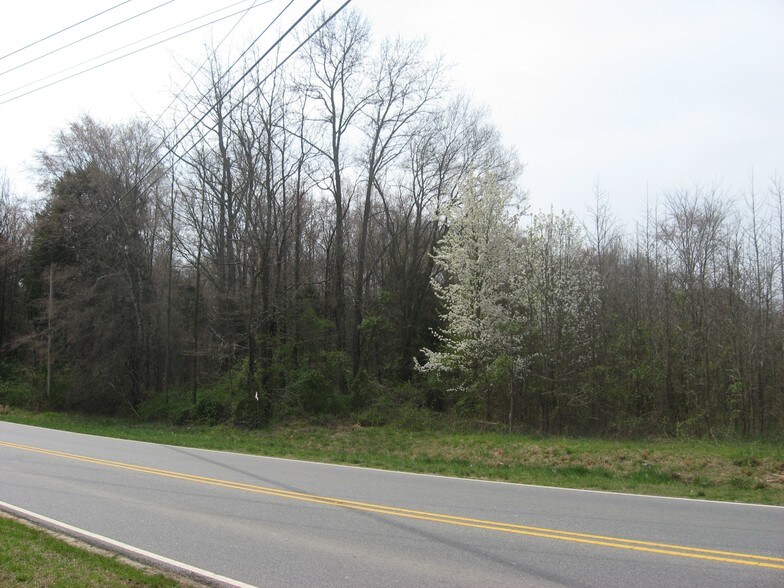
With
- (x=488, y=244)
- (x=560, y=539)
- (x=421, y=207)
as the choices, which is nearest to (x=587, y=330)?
(x=488, y=244)

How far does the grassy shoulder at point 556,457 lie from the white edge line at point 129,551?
705cm

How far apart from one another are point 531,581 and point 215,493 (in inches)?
236

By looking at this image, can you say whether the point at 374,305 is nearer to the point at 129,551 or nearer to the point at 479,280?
the point at 479,280

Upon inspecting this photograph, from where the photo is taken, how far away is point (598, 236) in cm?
2734

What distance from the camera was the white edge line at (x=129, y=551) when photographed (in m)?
5.73

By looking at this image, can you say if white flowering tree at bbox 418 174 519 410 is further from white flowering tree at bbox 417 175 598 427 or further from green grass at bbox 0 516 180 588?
green grass at bbox 0 516 180 588

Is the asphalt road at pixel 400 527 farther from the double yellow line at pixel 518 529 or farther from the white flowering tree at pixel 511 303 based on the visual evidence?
the white flowering tree at pixel 511 303

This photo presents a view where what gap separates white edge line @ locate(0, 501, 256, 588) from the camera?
5.73 m

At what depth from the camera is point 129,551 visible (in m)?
6.64

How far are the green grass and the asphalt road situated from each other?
1.85ft

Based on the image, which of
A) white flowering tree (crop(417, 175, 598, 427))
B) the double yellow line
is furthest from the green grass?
white flowering tree (crop(417, 175, 598, 427))

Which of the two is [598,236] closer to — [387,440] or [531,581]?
[387,440]

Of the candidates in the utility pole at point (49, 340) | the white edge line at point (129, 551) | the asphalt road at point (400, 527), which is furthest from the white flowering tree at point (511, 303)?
the utility pole at point (49, 340)

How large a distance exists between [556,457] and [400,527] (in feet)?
24.9
